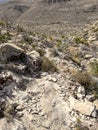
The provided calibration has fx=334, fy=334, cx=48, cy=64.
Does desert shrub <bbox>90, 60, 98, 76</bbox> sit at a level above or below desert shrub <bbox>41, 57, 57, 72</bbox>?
below

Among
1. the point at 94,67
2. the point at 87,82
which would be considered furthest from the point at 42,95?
the point at 94,67

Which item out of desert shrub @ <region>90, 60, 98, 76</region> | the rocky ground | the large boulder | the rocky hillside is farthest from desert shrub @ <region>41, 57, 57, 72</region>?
the rocky hillside

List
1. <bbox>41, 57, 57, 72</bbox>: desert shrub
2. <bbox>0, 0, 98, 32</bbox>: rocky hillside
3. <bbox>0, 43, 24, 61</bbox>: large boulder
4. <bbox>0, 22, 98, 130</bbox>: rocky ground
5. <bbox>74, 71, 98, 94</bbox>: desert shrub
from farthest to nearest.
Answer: <bbox>0, 0, 98, 32</bbox>: rocky hillside < <bbox>41, 57, 57, 72</bbox>: desert shrub < <bbox>0, 43, 24, 61</bbox>: large boulder < <bbox>74, 71, 98, 94</bbox>: desert shrub < <bbox>0, 22, 98, 130</bbox>: rocky ground

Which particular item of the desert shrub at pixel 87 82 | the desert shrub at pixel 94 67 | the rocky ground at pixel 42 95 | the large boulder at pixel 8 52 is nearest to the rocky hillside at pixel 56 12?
the desert shrub at pixel 94 67

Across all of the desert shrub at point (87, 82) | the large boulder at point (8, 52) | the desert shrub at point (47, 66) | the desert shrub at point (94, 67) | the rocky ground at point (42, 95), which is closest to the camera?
the rocky ground at point (42, 95)

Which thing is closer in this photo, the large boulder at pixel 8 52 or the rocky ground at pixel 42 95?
the rocky ground at pixel 42 95

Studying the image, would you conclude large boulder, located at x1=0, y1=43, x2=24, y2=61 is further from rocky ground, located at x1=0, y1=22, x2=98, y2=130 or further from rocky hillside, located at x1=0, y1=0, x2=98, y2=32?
rocky hillside, located at x1=0, y1=0, x2=98, y2=32

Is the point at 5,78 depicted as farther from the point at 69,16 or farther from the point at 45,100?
the point at 69,16

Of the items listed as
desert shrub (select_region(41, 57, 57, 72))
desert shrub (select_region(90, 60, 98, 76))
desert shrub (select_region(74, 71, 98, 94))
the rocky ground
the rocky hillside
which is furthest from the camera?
the rocky hillside

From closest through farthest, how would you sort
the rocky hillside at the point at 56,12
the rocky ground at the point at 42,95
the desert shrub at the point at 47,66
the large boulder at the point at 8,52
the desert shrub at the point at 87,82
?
the rocky ground at the point at 42,95 < the desert shrub at the point at 87,82 < the large boulder at the point at 8,52 < the desert shrub at the point at 47,66 < the rocky hillside at the point at 56,12

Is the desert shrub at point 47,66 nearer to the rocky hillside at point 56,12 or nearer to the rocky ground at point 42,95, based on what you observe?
the rocky ground at point 42,95

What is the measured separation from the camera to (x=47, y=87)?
33.3 feet

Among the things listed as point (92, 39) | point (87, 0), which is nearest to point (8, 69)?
point (92, 39)

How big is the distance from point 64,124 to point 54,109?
60 centimetres
